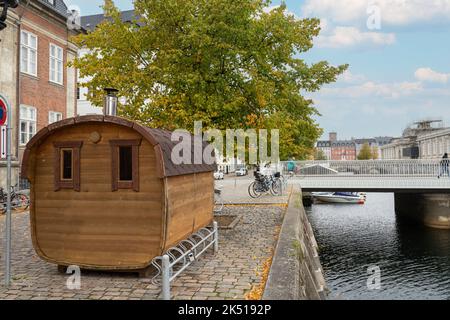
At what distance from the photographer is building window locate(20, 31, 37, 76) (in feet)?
69.6

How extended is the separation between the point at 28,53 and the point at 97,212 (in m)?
19.3

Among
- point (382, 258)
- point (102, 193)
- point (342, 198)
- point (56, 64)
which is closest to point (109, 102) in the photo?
point (102, 193)

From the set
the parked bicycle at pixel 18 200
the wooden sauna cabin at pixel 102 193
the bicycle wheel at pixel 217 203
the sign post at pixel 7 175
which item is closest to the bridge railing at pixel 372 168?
the bicycle wheel at pixel 217 203

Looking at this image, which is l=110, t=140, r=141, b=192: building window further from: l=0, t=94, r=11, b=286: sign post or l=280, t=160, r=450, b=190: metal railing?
l=280, t=160, r=450, b=190: metal railing

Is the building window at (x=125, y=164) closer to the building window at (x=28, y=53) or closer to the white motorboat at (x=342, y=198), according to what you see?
the building window at (x=28, y=53)

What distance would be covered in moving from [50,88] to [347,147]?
186962 mm

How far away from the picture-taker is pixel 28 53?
21609 millimetres

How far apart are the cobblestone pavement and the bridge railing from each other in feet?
64.6

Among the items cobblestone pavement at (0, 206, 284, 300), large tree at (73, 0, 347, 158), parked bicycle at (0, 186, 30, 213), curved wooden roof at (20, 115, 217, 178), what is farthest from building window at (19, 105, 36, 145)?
curved wooden roof at (20, 115, 217, 178)

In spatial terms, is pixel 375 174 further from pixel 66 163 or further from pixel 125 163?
pixel 66 163

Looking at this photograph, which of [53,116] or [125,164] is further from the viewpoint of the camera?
[53,116]

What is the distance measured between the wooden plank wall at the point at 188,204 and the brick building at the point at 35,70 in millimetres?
14611

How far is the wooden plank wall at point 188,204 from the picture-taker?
6.14 m
